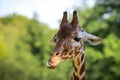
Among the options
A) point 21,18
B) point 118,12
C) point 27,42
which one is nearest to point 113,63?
point 118,12

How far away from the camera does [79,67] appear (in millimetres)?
3729

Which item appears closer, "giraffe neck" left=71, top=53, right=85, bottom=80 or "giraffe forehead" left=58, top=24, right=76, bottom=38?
"giraffe forehead" left=58, top=24, right=76, bottom=38

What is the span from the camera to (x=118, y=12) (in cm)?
2178

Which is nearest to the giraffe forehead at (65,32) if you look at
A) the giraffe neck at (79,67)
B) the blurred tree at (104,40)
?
the giraffe neck at (79,67)

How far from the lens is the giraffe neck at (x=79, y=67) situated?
12.2ft

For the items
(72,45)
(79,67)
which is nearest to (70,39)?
(72,45)

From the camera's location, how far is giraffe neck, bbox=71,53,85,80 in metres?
3.73

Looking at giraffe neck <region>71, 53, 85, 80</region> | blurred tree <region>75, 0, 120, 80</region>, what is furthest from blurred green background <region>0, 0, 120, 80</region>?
giraffe neck <region>71, 53, 85, 80</region>

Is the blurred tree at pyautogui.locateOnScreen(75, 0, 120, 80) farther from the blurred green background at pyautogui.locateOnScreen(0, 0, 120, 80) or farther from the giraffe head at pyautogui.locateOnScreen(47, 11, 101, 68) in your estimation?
the giraffe head at pyautogui.locateOnScreen(47, 11, 101, 68)

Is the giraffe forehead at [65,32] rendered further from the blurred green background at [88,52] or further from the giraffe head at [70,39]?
the blurred green background at [88,52]

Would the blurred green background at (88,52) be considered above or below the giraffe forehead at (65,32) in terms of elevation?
below

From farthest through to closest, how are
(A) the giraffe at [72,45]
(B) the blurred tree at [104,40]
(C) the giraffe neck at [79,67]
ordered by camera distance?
(B) the blurred tree at [104,40] → (C) the giraffe neck at [79,67] → (A) the giraffe at [72,45]

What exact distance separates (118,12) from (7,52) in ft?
50.4

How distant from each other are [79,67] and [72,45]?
0.66ft
